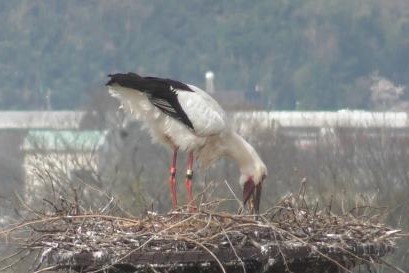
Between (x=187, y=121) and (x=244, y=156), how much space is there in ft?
1.59

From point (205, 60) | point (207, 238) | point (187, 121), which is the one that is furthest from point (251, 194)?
point (205, 60)

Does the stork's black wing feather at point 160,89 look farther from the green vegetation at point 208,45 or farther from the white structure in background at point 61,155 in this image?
the green vegetation at point 208,45

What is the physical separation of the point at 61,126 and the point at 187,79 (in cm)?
4274

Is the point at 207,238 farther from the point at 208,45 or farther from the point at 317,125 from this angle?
the point at 208,45

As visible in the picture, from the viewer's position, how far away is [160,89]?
11078 millimetres

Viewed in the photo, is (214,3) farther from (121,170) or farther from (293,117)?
(121,170)

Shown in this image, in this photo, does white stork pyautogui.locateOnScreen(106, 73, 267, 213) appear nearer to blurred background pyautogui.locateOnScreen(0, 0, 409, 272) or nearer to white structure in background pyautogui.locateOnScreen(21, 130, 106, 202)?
white structure in background pyautogui.locateOnScreen(21, 130, 106, 202)

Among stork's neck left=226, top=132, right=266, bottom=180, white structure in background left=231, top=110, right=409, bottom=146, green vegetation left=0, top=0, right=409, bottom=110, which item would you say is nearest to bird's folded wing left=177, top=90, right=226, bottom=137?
stork's neck left=226, top=132, right=266, bottom=180

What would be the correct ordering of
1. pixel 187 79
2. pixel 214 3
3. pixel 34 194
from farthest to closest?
pixel 214 3
pixel 187 79
pixel 34 194

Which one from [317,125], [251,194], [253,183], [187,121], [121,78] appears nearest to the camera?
[121,78]

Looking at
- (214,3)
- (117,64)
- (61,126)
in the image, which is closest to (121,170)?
(61,126)

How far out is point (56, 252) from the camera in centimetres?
865

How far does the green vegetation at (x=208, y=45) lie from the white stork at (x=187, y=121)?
268 feet

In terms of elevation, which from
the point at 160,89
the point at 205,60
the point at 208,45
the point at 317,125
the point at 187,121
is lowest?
the point at 317,125
